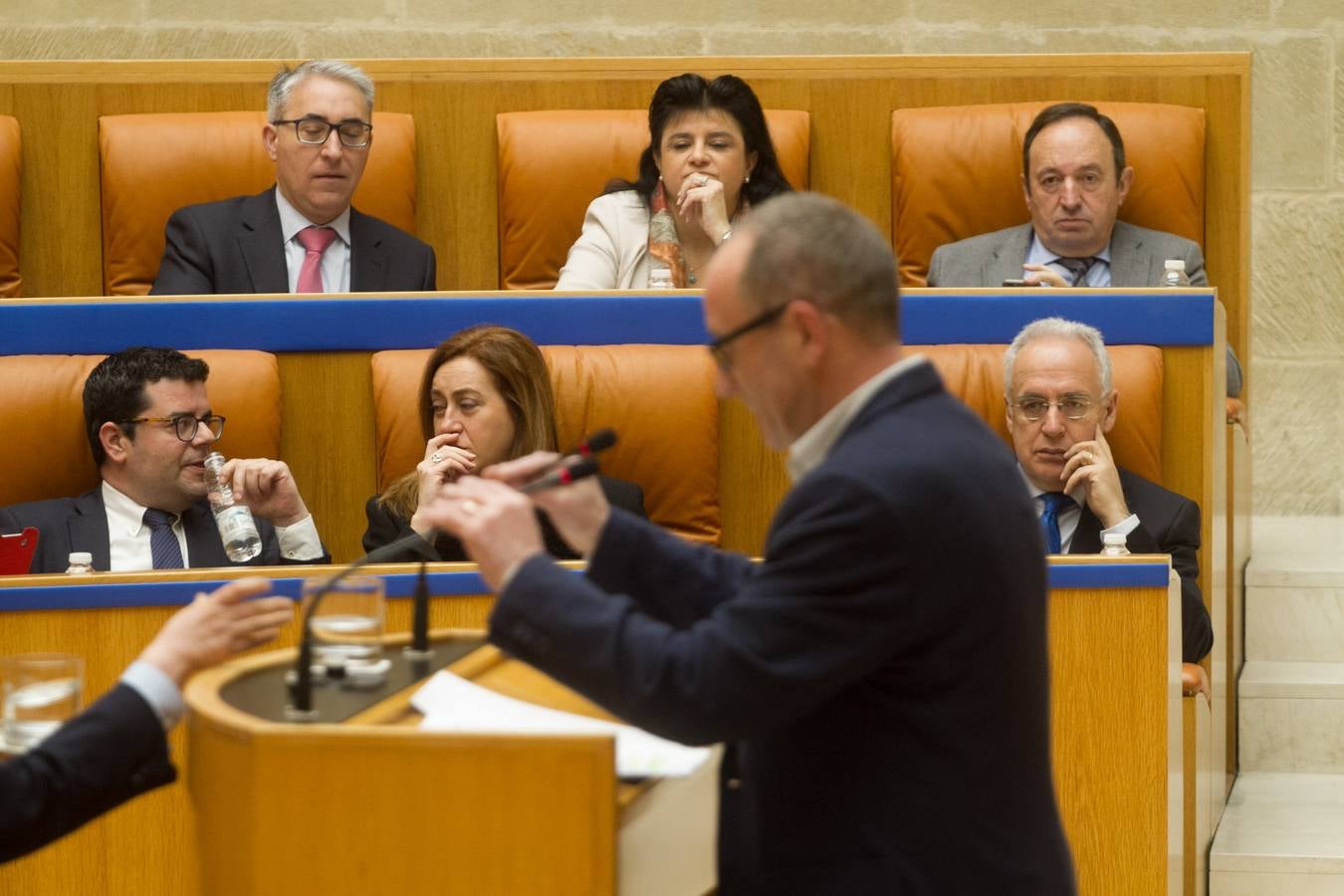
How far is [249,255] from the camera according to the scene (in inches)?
103

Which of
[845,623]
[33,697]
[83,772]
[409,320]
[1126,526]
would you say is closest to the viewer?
[845,623]

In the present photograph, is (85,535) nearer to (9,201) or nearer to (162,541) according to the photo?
(162,541)

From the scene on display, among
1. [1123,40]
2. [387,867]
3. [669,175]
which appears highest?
[1123,40]

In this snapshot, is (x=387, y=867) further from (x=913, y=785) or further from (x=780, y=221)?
(x=780, y=221)

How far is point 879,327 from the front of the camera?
1.08m

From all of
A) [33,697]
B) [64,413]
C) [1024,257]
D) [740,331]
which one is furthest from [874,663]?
[1024,257]

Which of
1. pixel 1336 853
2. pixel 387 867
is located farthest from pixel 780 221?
pixel 1336 853

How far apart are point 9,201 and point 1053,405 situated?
165 centimetres

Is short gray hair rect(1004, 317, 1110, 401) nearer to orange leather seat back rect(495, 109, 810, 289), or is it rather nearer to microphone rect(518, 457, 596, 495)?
orange leather seat back rect(495, 109, 810, 289)

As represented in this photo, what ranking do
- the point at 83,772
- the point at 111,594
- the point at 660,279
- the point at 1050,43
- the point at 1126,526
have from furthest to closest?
the point at 1050,43 → the point at 660,279 → the point at 1126,526 → the point at 111,594 → the point at 83,772

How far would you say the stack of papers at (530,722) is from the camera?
1.14m

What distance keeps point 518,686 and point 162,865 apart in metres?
0.70

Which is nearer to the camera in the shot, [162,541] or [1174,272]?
[162,541]

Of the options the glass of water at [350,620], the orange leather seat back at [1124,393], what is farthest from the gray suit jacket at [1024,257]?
the glass of water at [350,620]
